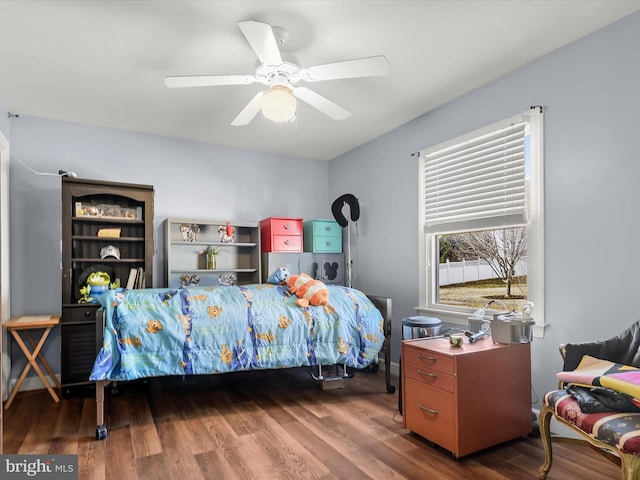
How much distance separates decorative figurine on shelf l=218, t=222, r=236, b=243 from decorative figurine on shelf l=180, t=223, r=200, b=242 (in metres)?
0.27

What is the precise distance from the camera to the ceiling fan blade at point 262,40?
1.91m

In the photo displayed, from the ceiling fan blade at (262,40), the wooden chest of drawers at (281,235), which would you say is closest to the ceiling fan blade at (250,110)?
the ceiling fan blade at (262,40)

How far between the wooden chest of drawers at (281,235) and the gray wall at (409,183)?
44 centimetres

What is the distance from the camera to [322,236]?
4.66 metres

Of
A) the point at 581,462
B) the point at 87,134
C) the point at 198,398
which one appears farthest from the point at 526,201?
the point at 87,134

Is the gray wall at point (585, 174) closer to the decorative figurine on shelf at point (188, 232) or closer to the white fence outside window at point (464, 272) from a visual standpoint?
the white fence outside window at point (464, 272)

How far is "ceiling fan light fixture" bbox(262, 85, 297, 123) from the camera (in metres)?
2.30

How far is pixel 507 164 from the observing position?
2955mm

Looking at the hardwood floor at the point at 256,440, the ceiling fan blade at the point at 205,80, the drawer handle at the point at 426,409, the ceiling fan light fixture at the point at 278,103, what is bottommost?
the hardwood floor at the point at 256,440

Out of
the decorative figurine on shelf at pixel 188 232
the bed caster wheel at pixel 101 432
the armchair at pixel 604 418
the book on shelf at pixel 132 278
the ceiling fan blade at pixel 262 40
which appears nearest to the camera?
the armchair at pixel 604 418

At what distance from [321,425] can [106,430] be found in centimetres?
143

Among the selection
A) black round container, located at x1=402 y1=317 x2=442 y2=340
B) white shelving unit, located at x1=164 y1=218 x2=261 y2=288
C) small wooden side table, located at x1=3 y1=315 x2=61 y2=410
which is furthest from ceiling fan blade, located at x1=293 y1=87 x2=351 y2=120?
small wooden side table, located at x1=3 y1=315 x2=61 y2=410

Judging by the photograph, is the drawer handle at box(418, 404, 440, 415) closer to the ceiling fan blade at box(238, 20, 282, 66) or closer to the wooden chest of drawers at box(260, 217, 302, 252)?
the ceiling fan blade at box(238, 20, 282, 66)

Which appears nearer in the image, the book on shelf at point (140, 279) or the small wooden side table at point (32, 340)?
the small wooden side table at point (32, 340)
